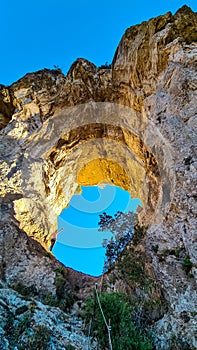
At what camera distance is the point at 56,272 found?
1306cm

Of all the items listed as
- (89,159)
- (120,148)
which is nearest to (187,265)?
(120,148)

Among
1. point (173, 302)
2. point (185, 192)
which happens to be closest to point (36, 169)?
point (185, 192)

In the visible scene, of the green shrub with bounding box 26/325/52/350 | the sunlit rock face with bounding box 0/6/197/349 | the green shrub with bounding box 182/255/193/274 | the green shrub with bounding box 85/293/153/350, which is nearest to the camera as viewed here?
the green shrub with bounding box 26/325/52/350

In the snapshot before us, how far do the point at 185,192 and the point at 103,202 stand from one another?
52.4 ft

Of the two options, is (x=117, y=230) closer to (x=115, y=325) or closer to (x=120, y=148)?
(x=115, y=325)

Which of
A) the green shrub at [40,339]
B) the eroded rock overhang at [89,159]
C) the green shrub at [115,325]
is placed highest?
the eroded rock overhang at [89,159]

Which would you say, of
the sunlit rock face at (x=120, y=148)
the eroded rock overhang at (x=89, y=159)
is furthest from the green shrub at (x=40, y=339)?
the eroded rock overhang at (x=89, y=159)

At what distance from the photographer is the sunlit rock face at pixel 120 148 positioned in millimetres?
11359

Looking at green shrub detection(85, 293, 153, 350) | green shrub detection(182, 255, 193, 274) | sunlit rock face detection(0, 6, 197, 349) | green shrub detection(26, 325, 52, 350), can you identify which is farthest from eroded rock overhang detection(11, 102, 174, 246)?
green shrub detection(26, 325, 52, 350)

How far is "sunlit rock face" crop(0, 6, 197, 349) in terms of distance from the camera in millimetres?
11359

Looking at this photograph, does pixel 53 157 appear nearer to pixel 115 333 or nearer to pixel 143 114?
pixel 143 114

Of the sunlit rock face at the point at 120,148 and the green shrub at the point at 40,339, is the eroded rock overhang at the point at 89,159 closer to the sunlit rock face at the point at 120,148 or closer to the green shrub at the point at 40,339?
the sunlit rock face at the point at 120,148

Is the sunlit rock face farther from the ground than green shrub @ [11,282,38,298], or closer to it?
farther from the ground

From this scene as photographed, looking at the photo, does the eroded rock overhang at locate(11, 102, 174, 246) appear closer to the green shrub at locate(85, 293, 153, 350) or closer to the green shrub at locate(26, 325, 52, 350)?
the green shrub at locate(85, 293, 153, 350)
